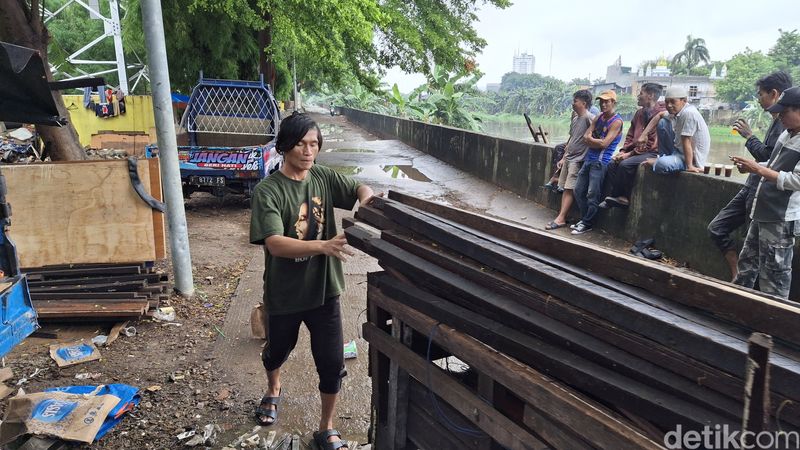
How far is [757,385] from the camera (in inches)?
42.9

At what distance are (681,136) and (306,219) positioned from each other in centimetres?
541

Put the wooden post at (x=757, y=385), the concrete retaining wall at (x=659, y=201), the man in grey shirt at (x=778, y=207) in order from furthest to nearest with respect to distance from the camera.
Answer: the concrete retaining wall at (x=659, y=201) < the man in grey shirt at (x=778, y=207) < the wooden post at (x=757, y=385)

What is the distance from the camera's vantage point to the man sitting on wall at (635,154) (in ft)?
23.8

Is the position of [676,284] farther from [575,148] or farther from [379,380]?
[575,148]

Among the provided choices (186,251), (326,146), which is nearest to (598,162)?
(186,251)

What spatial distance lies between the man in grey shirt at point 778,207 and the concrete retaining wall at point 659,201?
702mm

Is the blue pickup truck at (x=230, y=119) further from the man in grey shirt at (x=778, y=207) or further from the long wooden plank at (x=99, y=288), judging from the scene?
the man in grey shirt at (x=778, y=207)

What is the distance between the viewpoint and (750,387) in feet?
3.61

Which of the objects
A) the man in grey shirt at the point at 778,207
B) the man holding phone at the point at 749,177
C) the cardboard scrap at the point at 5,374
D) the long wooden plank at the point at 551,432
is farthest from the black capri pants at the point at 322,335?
the man holding phone at the point at 749,177

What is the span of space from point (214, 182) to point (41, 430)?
6.52m

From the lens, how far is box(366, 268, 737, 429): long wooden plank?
1.24 metres

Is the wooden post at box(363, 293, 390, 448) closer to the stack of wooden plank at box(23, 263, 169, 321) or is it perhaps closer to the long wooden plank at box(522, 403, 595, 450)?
the long wooden plank at box(522, 403, 595, 450)

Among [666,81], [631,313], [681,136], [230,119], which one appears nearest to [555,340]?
[631,313]

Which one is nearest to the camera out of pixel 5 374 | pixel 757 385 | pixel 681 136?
pixel 757 385
